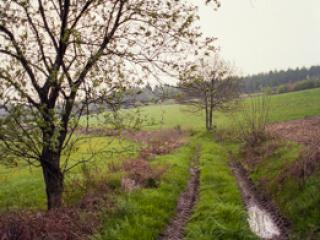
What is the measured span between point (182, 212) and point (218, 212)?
166cm

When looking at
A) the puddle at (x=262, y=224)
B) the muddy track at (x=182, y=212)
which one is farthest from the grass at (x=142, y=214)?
the puddle at (x=262, y=224)

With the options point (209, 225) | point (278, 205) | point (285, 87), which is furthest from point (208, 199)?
point (285, 87)

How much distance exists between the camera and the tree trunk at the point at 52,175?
12031 millimetres

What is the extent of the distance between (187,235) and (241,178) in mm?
8968

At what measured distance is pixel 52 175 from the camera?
12.4 meters

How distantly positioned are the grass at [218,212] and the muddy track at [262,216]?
349mm

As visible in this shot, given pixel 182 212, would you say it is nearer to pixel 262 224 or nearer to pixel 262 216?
pixel 262 216

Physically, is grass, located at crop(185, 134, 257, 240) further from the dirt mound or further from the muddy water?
the dirt mound

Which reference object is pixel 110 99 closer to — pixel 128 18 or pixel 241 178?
pixel 128 18

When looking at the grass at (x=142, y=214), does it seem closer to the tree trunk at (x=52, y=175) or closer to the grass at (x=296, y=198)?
the tree trunk at (x=52, y=175)

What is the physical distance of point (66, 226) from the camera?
998 centimetres

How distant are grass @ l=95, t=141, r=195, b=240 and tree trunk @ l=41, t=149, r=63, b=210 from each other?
6.79 feet

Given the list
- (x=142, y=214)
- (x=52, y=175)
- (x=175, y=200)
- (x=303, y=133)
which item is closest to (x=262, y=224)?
(x=142, y=214)

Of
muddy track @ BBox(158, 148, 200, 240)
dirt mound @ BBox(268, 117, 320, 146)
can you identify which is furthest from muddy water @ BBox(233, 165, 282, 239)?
dirt mound @ BBox(268, 117, 320, 146)
